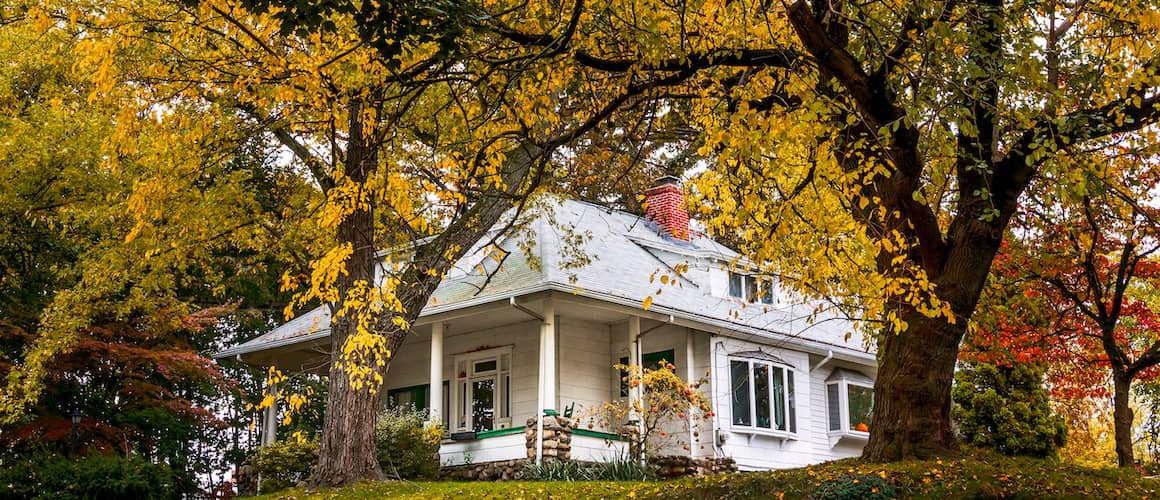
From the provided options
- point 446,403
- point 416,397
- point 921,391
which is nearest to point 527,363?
point 446,403

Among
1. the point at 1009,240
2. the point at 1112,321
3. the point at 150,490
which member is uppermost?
the point at 1009,240

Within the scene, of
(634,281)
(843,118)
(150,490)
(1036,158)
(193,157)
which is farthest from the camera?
(634,281)

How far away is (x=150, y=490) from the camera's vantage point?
49.3 ft

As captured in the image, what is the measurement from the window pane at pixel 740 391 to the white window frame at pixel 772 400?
4 centimetres

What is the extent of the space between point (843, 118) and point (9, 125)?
1454cm

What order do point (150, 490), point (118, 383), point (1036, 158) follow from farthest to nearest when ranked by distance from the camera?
1. point (118, 383)
2. point (150, 490)
3. point (1036, 158)

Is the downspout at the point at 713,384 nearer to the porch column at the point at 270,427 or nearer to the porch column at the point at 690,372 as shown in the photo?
the porch column at the point at 690,372

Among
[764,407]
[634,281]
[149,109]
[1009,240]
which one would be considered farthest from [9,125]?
[1009,240]

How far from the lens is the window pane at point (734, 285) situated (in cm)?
2191

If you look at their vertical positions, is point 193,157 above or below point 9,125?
below

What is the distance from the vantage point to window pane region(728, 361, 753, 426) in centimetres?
1916

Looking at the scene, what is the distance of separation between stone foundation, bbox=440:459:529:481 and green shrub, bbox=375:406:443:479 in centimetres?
59

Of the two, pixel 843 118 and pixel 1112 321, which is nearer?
pixel 843 118

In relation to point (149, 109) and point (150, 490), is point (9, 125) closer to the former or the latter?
point (149, 109)
